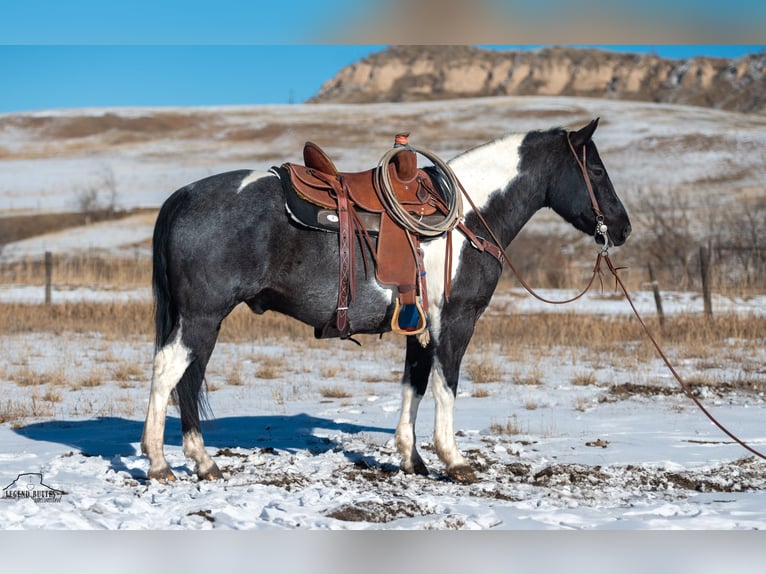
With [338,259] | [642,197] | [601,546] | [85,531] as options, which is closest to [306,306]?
[338,259]

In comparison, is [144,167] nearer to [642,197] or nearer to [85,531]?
[642,197]

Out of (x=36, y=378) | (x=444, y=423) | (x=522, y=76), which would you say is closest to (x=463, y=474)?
(x=444, y=423)

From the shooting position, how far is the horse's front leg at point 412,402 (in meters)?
5.97

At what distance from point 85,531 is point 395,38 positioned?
9.01 ft

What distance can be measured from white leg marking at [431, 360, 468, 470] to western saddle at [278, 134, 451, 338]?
1.19ft

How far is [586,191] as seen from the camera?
6125mm

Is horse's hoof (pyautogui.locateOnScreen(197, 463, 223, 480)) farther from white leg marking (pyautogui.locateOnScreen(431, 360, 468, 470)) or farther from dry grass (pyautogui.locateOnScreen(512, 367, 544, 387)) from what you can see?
dry grass (pyautogui.locateOnScreen(512, 367, 544, 387))

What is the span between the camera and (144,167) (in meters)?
36.9

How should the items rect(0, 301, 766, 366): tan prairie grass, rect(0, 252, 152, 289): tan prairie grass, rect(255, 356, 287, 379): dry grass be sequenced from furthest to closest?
rect(0, 252, 152, 289): tan prairie grass < rect(0, 301, 766, 366): tan prairie grass < rect(255, 356, 287, 379): dry grass

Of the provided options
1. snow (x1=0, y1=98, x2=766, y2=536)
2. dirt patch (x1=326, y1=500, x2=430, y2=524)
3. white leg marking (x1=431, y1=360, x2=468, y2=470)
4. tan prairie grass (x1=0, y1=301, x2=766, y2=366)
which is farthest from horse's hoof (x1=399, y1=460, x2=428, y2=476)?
tan prairie grass (x1=0, y1=301, x2=766, y2=366)

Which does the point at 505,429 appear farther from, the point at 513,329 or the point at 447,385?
the point at 513,329

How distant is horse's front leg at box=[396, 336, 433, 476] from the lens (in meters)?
5.97

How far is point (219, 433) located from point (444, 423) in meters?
2.43

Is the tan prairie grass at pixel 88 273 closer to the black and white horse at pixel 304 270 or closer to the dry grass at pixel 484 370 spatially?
the dry grass at pixel 484 370
